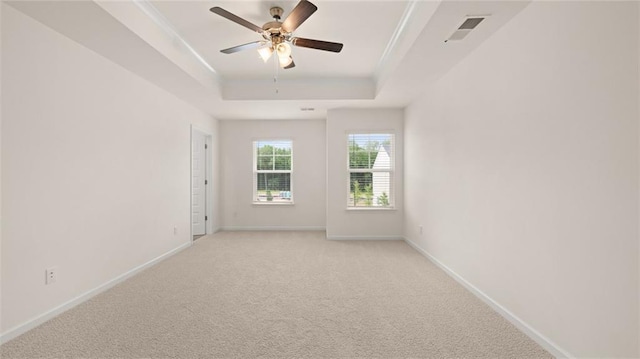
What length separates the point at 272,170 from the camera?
688cm

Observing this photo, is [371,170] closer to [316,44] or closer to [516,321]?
[316,44]

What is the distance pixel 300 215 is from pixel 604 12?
575cm

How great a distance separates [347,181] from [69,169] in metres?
4.13

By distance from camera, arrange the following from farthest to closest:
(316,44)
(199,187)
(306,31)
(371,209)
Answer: (199,187)
(371,209)
(306,31)
(316,44)

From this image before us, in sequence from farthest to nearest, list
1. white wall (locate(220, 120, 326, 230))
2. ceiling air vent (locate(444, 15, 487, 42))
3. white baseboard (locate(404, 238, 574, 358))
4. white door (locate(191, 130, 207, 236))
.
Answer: white wall (locate(220, 120, 326, 230)) → white door (locate(191, 130, 207, 236)) → ceiling air vent (locate(444, 15, 487, 42)) → white baseboard (locate(404, 238, 574, 358))

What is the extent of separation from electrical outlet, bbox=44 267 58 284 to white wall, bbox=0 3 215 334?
0.12 feet

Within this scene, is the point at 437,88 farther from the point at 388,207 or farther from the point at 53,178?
the point at 53,178

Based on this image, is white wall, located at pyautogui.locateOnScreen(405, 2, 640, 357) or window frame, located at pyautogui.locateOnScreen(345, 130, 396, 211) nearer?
white wall, located at pyautogui.locateOnScreen(405, 2, 640, 357)

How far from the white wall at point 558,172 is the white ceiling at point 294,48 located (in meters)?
0.43

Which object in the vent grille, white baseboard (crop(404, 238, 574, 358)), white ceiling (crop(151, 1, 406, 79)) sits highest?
white ceiling (crop(151, 1, 406, 79))

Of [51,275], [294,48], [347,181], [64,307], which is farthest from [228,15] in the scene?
[347,181]

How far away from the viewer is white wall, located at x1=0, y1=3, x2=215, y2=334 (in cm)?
231

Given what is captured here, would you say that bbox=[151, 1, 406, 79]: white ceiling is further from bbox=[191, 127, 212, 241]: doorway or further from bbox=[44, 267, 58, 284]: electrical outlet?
bbox=[44, 267, 58, 284]: electrical outlet

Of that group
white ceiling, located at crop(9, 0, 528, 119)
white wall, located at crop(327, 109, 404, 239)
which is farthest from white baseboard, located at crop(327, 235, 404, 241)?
white ceiling, located at crop(9, 0, 528, 119)
